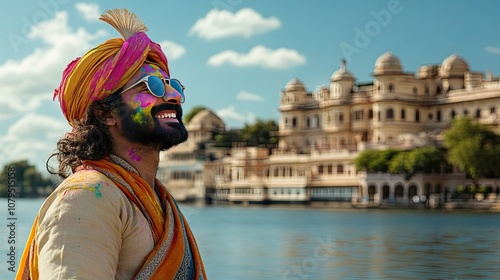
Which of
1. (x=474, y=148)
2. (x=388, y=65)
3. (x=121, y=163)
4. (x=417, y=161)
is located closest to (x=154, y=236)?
(x=121, y=163)

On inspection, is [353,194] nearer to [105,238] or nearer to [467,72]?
[467,72]

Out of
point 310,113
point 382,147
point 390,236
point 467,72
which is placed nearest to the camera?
point 390,236

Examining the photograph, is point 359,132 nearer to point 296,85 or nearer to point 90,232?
point 296,85

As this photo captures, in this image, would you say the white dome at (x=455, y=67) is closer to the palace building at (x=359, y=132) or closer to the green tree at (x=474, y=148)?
the palace building at (x=359, y=132)

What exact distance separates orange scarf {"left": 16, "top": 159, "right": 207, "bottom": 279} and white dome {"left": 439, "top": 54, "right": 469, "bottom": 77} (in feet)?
214

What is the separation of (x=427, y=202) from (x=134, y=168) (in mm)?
54697

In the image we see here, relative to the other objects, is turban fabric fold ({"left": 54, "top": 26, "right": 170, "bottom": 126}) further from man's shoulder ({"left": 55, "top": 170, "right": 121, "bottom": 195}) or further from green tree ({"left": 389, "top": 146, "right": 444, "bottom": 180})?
green tree ({"left": 389, "top": 146, "right": 444, "bottom": 180})

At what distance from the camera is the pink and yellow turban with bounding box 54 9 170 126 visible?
243cm

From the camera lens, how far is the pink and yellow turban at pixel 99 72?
243 cm

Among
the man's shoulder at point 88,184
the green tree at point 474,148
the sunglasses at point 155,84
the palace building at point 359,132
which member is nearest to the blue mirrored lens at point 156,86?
the sunglasses at point 155,84

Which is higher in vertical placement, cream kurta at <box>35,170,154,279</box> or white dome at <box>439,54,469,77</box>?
white dome at <box>439,54,469,77</box>

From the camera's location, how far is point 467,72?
65375 mm

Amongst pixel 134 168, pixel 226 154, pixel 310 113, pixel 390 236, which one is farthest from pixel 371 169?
pixel 134 168

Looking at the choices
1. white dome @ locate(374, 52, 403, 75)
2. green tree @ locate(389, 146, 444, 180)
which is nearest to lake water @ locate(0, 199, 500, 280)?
green tree @ locate(389, 146, 444, 180)
